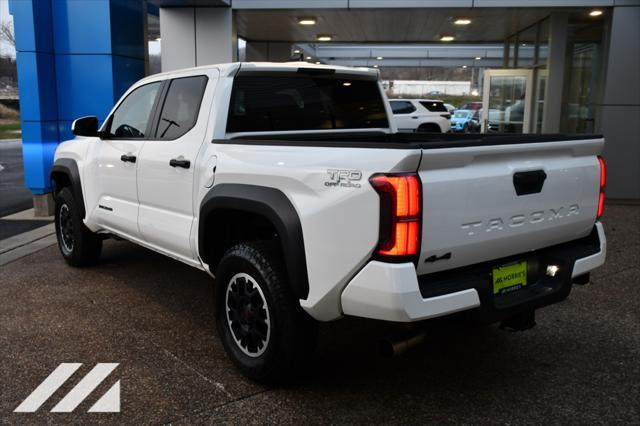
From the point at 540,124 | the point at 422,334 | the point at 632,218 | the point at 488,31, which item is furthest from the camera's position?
the point at 488,31

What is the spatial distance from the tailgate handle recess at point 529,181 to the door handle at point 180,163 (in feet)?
6.84

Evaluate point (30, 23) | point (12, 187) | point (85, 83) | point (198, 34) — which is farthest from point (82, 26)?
point (12, 187)

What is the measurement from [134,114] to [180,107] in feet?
2.86

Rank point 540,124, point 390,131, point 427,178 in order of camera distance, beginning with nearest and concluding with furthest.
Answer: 1. point 427,178
2. point 390,131
3. point 540,124

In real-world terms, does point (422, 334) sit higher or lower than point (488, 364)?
higher

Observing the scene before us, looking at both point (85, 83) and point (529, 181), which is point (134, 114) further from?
point (85, 83)

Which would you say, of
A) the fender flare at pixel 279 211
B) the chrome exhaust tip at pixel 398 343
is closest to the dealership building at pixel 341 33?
the fender flare at pixel 279 211

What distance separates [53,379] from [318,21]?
11.2 metres

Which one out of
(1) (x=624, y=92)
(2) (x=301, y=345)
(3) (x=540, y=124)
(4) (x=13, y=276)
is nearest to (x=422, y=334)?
→ (2) (x=301, y=345)

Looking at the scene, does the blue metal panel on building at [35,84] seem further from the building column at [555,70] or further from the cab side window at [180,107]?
the building column at [555,70]

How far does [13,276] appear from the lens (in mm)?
5949

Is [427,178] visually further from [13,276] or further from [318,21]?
[318,21]

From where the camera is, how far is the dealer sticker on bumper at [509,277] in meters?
3.08

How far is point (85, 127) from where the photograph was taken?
5.19 metres
